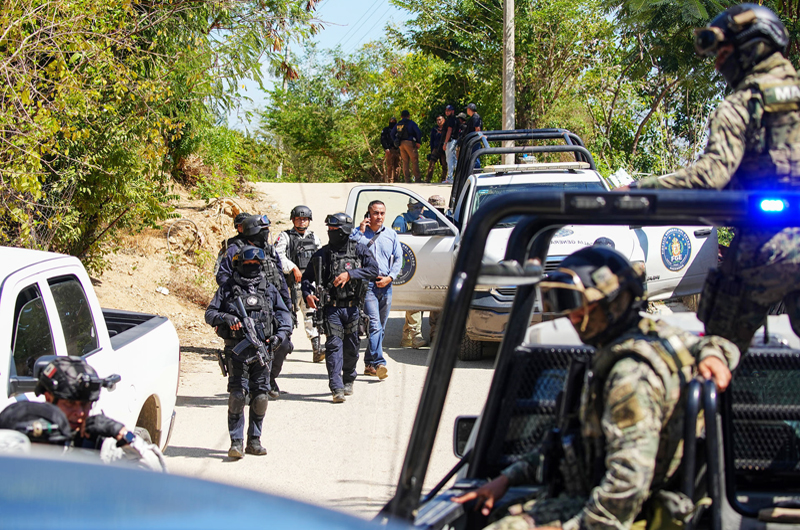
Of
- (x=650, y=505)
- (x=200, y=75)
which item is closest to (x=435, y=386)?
Result: (x=650, y=505)

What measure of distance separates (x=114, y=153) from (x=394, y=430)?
16.1 ft

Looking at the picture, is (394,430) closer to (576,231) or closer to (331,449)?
(331,449)

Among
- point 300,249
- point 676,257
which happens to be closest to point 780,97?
point 676,257

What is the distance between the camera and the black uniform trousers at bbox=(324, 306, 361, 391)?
7867mm

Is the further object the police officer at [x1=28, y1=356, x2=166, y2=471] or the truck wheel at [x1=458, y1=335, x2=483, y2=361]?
the truck wheel at [x1=458, y1=335, x2=483, y2=361]

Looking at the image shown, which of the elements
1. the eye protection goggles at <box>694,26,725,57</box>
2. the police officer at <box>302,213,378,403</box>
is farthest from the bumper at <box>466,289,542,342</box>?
the eye protection goggles at <box>694,26,725,57</box>

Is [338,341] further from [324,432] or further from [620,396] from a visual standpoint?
[620,396]

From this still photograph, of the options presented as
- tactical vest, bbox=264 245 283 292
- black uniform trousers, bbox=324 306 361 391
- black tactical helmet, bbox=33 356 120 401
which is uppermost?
A: tactical vest, bbox=264 245 283 292

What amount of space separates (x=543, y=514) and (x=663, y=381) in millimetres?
544

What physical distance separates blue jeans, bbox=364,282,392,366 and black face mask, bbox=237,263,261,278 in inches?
88.1

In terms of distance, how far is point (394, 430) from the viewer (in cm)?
707

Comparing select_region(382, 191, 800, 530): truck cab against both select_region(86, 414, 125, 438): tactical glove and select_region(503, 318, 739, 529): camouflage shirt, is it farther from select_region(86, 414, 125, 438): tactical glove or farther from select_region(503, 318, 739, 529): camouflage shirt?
select_region(86, 414, 125, 438): tactical glove

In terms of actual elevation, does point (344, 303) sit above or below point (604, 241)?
below

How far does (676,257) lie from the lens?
881cm
